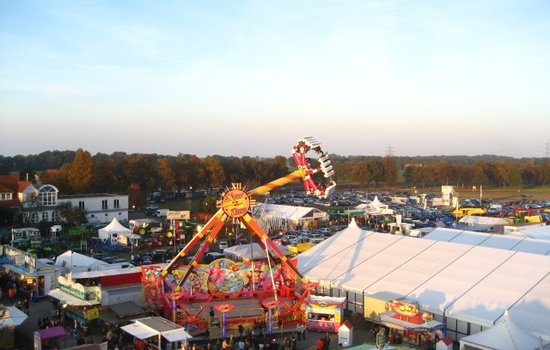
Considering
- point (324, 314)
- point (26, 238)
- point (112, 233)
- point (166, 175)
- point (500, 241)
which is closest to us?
point (324, 314)

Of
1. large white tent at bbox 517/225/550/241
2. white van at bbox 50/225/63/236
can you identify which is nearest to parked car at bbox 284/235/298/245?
large white tent at bbox 517/225/550/241

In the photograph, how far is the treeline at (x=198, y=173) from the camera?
180ft

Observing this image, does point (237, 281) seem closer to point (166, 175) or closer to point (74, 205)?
point (74, 205)

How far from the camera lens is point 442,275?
18.0 m

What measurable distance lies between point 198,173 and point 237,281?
50.8 meters

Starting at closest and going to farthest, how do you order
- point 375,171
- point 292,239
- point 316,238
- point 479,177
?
point 316,238, point 292,239, point 375,171, point 479,177

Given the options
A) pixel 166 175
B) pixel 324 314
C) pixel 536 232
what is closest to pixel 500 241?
pixel 536 232

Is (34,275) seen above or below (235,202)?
below

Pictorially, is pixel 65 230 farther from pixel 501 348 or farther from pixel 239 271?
pixel 501 348

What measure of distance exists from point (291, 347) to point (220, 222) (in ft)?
16.1

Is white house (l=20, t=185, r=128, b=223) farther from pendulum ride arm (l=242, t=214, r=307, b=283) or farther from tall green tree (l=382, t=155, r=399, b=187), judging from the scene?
tall green tree (l=382, t=155, r=399, b=187)

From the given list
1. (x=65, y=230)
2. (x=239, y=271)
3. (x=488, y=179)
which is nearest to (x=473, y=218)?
(x=239, y=271)

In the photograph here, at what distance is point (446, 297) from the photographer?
16.6 m

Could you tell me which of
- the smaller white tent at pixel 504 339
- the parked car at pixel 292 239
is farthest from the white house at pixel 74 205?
the smaller white tent at pixel 504 339
